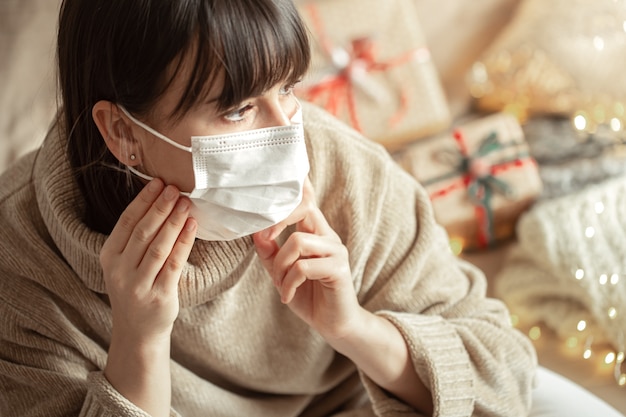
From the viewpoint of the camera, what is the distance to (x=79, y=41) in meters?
0.89

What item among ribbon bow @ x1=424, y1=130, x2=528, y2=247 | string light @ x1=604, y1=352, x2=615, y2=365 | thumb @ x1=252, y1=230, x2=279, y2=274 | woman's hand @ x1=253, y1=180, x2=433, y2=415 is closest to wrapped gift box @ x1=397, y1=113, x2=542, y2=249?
ribbon bow @ x1=424, y1=130, x2=528, y2=247

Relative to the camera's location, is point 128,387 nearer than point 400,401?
Yes

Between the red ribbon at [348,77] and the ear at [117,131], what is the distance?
3.04 feet

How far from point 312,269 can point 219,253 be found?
0.42 ft

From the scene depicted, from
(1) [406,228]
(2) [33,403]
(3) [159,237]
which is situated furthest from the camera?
(1) [406,228]

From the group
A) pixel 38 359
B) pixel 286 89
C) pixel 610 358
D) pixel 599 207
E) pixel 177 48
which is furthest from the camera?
pixel 599 207

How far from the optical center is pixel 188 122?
0.85 m

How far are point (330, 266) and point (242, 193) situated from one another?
0.15 meters

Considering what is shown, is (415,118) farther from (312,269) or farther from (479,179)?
(312,269)

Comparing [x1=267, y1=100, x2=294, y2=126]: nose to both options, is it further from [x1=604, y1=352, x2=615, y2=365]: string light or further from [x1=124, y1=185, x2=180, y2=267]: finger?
[x1=604, y1=352, x2=615, y2=365]: string light

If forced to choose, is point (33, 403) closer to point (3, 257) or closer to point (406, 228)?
point (3, 257)

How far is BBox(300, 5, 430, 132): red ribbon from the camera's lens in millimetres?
1831

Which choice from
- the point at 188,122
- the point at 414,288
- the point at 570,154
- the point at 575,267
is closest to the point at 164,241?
the point at 188,122

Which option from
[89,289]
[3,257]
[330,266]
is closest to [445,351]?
[330,266]
